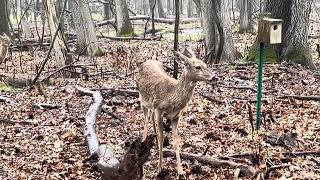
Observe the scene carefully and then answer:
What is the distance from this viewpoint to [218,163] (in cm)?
591

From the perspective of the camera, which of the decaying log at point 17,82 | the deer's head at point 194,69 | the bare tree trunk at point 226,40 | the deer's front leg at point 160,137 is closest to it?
the deer's head at point 194,69

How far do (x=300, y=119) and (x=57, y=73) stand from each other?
258 inches

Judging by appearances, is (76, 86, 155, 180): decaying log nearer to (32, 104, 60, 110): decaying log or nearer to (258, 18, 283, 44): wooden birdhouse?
(258, 18, 283, 44): wooden birdhouse

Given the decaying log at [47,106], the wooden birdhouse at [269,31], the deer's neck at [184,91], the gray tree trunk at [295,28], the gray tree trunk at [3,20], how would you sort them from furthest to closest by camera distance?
the gray tree trunk at [3,20], the gray tree trunk at [295,28], the decaying log at [47,106], the wooden birdhouse at [269,31], the deer's neck at [184,91]

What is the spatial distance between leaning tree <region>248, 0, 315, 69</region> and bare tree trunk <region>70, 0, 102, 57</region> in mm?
6428

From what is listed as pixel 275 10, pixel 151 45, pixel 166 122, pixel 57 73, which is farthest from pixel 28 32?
pixel 166 122

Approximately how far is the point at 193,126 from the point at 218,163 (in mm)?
1918

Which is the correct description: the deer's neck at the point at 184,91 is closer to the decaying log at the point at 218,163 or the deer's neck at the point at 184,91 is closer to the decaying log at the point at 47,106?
the decaying log at the point at 218,163

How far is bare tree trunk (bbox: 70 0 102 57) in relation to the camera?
16094 mm

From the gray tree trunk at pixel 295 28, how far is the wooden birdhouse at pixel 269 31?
5.51 m

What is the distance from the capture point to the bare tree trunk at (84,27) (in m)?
16.1

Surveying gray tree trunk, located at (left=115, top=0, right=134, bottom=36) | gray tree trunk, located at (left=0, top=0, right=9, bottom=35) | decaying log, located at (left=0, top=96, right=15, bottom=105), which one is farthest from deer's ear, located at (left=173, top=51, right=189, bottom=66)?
gray tree trunk, located at (left=0, top=0, right=9, bottom=35)

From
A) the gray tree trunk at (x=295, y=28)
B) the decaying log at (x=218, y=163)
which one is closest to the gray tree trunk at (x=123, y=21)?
the gray tree trunk at (x=295, y=28)

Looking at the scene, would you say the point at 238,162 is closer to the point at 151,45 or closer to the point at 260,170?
the point at 260,170
